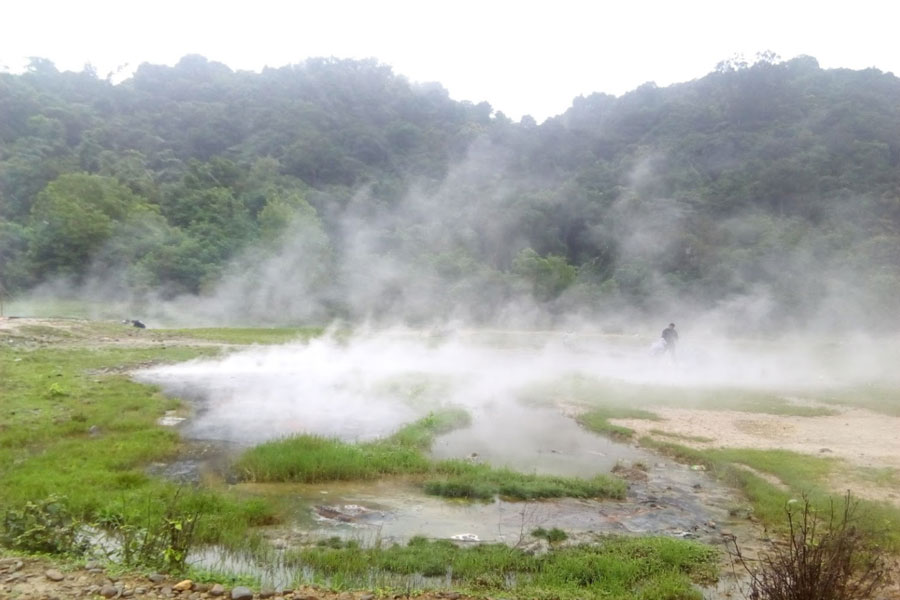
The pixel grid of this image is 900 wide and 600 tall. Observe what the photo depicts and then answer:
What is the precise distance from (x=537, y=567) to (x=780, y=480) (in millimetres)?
5785

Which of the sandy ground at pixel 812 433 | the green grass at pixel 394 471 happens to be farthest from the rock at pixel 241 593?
the sandy ground at pixel 812 433

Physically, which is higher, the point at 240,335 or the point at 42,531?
the point at 240,335

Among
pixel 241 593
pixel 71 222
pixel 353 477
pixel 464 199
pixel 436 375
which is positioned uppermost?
pixel 464 199

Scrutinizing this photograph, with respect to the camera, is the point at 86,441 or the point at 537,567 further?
the point at 86,441

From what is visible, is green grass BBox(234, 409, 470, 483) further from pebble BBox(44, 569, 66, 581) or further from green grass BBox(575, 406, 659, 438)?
green grass BBox(575, 406, 659, 438)

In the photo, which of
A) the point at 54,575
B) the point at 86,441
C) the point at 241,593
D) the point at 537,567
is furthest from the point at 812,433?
the point at 86,441

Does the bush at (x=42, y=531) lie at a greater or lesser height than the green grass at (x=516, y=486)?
greater

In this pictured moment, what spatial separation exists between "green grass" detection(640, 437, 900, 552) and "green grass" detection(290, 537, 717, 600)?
6.80 ft

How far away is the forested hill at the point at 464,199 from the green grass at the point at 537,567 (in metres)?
36.3

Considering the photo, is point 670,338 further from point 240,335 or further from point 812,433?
point 240,335

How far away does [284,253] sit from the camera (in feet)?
164

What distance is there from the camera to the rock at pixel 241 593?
530 cm

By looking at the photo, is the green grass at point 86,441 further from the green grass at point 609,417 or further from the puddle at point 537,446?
the green grass at point 609,417

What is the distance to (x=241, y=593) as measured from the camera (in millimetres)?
5340
